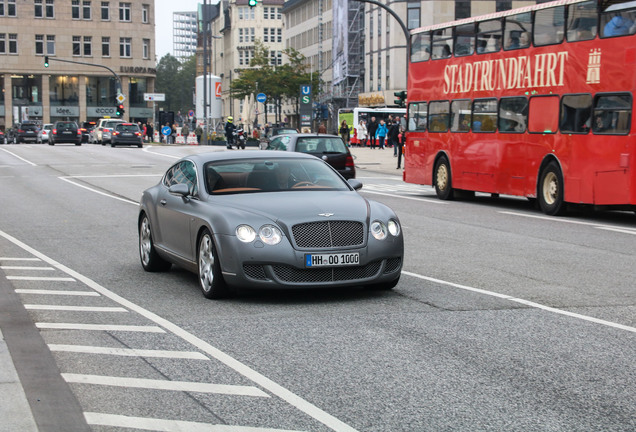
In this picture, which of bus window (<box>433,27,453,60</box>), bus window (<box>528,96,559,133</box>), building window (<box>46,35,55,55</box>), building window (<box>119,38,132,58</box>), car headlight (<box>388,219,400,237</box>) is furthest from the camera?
building window (<box>119,38,132,58</box>)

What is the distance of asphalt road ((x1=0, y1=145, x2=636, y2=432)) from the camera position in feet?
18.6

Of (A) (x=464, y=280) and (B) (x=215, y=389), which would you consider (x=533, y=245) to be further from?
(B) (x=215, y=389)

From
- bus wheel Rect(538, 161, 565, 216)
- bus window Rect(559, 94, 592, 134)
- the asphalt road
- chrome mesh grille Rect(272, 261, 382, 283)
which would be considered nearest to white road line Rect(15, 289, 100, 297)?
the asphalt road

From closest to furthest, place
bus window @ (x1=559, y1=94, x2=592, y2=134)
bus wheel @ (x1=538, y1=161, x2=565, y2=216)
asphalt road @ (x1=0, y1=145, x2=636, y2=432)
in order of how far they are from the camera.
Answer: asphalt road @ (x1=0, y1=145, x2=636, y2=432) → bus window @ (x1=559, y1=94, x2=592, y2=134) → bus wheel @ (x1=538, y1=161, x2=565, y2=216)

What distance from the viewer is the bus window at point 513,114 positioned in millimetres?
22031

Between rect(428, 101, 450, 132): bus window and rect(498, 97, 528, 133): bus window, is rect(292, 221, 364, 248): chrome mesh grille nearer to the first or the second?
rect(498, 97, 528, 133): bus window

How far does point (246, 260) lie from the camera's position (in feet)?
30.5

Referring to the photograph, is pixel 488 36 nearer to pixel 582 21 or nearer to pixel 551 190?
pixel 582 21

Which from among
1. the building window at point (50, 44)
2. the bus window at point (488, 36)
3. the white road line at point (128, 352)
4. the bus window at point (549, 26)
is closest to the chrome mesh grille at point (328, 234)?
the white road line at point (128, 352)

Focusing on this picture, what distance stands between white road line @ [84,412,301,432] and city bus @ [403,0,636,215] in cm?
1446

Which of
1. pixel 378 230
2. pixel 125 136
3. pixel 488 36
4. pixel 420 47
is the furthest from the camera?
pixel 125 136

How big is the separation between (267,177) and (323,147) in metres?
17.5

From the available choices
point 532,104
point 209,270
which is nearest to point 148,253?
point 209,270

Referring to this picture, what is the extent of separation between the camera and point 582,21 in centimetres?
1991
